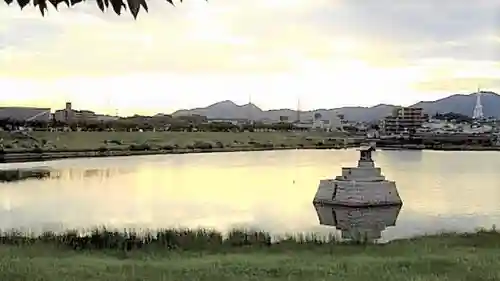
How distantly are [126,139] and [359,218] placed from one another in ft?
300

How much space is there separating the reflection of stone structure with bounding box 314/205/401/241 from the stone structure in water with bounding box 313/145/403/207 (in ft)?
1.26

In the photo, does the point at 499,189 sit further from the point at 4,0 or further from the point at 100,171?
the point at 4,0

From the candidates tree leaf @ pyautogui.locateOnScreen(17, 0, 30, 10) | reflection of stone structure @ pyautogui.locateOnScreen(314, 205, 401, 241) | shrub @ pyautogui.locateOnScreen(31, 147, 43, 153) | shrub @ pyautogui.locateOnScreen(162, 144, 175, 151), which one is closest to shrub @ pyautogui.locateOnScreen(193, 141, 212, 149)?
shrub @ pyautogui.locateOnScreen(162, 144, 175, 151)

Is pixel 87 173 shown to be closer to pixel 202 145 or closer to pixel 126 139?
pixel 126 139

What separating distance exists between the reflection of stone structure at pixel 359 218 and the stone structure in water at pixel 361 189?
39 cm

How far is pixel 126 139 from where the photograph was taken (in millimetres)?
118438

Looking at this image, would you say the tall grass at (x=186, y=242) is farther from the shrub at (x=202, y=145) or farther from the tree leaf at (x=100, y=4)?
the shrub at (x=202, y=145)

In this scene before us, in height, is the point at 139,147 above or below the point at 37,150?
below

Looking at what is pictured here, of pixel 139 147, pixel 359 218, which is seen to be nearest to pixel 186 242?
pixel 359 218

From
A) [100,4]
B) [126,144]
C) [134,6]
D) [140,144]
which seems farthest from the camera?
[140,144]

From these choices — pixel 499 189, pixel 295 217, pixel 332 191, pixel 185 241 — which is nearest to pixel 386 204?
pixel 332 191

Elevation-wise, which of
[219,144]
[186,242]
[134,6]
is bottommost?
[219,144]

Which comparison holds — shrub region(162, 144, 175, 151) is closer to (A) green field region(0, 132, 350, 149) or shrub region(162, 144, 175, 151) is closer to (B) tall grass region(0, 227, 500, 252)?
(A) green field region(0, 132, 350, 149)

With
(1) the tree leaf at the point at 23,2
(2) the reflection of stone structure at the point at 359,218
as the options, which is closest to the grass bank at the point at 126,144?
(2) the reflection of stone structure at the point at 359,218
